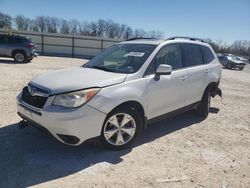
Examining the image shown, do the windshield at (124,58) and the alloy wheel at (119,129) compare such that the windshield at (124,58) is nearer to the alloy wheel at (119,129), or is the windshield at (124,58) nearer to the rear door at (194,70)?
the alloy wheel at (119,129)

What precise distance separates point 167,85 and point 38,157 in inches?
99.1

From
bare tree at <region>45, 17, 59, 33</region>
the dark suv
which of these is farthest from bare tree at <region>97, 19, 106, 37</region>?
the dark suv

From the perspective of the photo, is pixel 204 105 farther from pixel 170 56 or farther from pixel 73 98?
pixel 73 98

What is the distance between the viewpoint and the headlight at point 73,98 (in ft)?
11.8

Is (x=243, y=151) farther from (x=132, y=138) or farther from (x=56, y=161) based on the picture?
(x=56, y=161)

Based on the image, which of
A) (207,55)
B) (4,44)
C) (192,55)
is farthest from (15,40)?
(192,55)

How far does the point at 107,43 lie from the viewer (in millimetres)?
31562

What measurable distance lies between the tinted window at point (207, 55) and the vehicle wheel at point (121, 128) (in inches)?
113

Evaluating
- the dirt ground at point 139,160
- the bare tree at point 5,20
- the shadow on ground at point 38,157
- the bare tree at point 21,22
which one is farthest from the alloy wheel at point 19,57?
the bare tree at point 21,22

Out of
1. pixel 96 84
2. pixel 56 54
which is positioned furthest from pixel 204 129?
pixel 56 54

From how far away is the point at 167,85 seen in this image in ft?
15.6

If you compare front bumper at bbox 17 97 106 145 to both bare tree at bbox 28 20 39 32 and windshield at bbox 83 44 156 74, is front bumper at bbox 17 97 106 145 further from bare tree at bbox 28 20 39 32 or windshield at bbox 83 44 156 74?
bare tree at bbox 28 20 39 32

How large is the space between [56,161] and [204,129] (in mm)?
3245

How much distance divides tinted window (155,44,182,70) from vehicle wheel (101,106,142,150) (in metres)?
1.12
